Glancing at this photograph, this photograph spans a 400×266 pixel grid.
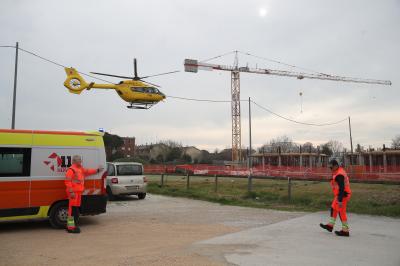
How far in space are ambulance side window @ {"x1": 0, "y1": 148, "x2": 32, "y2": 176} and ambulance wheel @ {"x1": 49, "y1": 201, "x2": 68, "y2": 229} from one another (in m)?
1.05

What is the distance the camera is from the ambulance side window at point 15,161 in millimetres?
8539

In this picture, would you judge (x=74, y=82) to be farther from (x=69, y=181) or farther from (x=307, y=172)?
(x=307, y=172)

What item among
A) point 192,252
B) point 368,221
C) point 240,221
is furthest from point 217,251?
point 368,221

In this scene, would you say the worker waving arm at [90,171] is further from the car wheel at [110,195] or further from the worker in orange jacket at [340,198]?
the car wheel at [110,195]

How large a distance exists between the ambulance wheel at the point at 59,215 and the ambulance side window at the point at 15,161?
105 cm

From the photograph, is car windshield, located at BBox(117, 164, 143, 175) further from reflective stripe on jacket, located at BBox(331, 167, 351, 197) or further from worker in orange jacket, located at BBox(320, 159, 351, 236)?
reflective stripe on jacket, located at BBox(331, 167, 351, 197)

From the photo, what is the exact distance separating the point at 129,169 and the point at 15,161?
26.5ft

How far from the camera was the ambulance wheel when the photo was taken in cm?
895

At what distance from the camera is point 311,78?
76375 millimetres

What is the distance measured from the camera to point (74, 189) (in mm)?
8766

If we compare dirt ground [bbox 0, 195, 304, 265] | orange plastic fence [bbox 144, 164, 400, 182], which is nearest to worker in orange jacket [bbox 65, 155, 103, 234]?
dirt ground [bbox 0, 195, 304, 265]

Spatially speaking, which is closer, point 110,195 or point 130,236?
point 130,236

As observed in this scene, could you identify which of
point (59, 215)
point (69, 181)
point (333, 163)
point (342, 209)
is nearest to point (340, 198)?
point (342, 209)

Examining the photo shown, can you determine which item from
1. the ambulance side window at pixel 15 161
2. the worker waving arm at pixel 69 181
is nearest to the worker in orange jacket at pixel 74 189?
the worker waving arm at pixel 69 181
